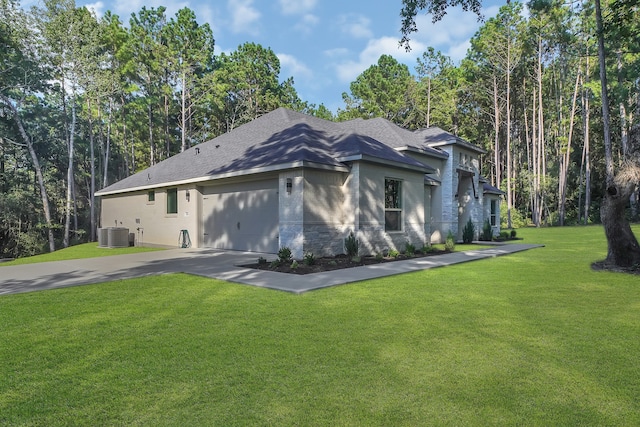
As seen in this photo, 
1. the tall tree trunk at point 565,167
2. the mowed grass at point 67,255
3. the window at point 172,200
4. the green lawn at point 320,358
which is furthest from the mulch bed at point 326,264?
the tall tree trunk at point 565,167

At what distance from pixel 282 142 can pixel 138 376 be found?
1060cm

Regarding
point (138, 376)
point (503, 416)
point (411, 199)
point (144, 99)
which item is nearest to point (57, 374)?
point (138, 376)

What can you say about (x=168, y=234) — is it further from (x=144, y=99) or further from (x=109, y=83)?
(x=144, y=99)

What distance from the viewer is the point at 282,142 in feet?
42.2

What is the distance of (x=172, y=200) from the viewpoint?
1587cm

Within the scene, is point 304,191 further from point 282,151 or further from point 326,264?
point 326,264

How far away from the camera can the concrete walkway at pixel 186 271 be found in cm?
699

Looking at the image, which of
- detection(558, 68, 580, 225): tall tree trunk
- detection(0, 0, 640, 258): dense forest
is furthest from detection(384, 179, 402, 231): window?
detection(558, 68, 580, 225): tall tree trunk

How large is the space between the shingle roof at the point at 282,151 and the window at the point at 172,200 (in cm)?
46

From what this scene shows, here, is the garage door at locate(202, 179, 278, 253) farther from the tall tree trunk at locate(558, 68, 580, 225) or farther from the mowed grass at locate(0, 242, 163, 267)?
the tall tree trunk at locate(558, 68, 580, 225)

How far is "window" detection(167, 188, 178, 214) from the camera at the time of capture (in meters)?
15.6

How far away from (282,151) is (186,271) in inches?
203

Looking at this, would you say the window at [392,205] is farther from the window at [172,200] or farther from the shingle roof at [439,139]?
the window at [172,200]

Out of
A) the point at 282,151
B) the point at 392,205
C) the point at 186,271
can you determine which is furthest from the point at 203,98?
the point at 186,271
